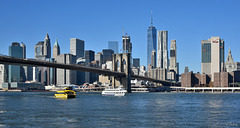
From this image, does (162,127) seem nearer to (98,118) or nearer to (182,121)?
(182,121)

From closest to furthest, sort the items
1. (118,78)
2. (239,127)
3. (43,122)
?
(239,127), (43,122), (118,78)

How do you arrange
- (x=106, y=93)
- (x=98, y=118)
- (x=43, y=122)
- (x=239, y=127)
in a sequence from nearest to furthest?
(x=239, y=127) < (x=43, y=122) < (x=98, y=118) < (x=106, y=93)

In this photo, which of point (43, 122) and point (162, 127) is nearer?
point (162, 127)

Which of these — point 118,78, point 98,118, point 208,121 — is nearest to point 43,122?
point 98,118

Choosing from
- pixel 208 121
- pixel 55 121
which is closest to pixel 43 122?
pixel 55 121

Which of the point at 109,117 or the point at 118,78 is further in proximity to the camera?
the point at 118,78

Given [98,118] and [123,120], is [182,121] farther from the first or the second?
[98,118]

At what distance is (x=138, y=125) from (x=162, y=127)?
9.73 ft

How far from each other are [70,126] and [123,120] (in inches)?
319

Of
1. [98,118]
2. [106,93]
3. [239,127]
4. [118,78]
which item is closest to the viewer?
[239,127]

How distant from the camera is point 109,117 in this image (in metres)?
49.0

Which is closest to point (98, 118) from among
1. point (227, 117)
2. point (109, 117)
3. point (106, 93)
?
point (109, 117)

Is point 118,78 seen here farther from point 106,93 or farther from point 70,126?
point 70,126

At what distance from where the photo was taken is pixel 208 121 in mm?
45062
